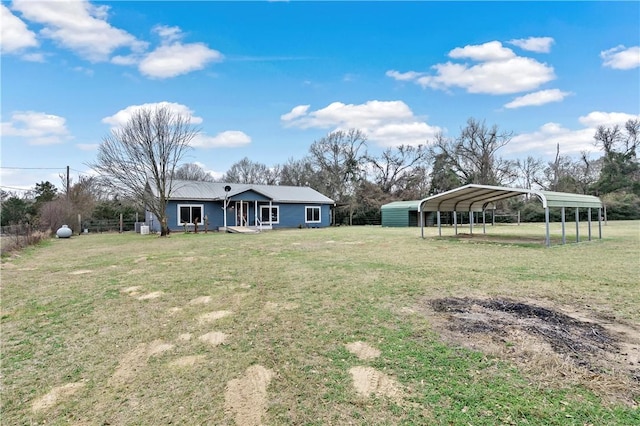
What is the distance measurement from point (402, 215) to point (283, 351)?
72.3ft

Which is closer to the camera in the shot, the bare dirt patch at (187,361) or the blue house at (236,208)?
the bare dirt patch at (187,361)

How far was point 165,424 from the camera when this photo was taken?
2.13 meters

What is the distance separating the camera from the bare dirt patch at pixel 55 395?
2.37 m

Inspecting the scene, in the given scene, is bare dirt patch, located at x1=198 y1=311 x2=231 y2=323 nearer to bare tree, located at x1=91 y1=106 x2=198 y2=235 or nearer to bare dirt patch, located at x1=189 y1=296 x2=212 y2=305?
bare dirt patch, located at x1=189 y1=296 x2=212 y2=305

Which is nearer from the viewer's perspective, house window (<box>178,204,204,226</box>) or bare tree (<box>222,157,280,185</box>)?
house window (<box>178,204,204,226</box>)

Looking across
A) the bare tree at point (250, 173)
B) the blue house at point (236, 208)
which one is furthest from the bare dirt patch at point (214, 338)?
the bare tree at point (250, 173)

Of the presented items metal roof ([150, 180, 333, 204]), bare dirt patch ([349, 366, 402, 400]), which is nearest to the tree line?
metal roof ([150, 180, 333, 204])

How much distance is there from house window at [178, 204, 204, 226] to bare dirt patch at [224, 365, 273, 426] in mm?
18071

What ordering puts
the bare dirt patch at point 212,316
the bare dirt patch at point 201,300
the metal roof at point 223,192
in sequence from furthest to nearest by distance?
the metal roof at point 223,192 → the bare dirt patch at point 201,300 → the bare dirt patch at point 212,316

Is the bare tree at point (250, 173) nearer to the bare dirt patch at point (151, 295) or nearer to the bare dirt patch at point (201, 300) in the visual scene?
the bare dirt patch at point (151, 295)

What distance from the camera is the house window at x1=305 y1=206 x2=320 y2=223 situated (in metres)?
24.8

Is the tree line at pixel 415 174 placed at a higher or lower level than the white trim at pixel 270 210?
higher

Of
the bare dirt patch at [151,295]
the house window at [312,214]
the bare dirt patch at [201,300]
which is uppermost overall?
the house window at [312,214]

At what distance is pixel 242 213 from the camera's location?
71.1 ft
